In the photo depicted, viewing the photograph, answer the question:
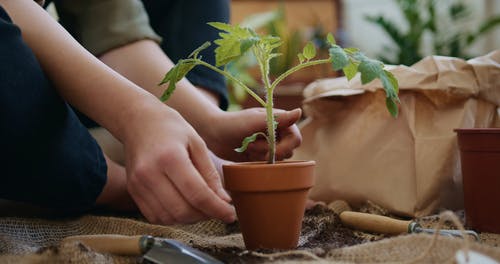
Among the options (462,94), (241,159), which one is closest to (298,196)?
(241,159)

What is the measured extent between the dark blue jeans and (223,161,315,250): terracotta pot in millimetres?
213

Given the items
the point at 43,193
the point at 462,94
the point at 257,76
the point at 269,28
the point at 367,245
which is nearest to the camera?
the point at 367,245

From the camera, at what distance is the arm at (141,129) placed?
25.5 inches

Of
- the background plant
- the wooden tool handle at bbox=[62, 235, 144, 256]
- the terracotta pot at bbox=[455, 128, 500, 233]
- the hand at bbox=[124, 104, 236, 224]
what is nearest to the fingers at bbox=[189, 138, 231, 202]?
the hand at bbox=[124, 104, 236, 224]

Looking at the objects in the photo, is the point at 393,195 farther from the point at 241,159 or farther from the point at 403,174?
the point at 241,159

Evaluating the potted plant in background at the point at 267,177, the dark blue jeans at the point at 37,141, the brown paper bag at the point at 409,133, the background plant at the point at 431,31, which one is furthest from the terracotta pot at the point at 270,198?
the background plant at the point at 431,31

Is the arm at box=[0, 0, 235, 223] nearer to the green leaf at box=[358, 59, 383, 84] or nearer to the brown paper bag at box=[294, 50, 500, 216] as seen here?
the green leaf at box=[358, 59, 383, 84]

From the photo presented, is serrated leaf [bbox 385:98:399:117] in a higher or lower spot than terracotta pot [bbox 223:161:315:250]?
higher

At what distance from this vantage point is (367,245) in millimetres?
637

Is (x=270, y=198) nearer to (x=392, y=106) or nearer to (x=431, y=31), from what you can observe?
(x=392, y=106)

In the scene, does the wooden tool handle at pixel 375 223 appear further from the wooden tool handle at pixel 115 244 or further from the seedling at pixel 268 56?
the wooden tool handle at pixel 115 244

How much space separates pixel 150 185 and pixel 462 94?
593 mm

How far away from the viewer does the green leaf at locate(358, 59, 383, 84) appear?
610 millimetres

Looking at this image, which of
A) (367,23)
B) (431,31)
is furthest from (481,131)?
(367,23)
